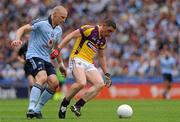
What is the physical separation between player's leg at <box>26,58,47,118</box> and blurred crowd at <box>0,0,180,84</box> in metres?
15.9

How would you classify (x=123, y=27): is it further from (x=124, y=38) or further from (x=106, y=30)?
(x=106, y=30)

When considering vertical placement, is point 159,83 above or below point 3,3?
below

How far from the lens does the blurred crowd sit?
1267 inches

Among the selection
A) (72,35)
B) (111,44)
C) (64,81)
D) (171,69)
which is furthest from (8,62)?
(72,35)

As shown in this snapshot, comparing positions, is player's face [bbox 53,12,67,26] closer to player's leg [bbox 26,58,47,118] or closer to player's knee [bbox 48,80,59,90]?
player's leg [bbox 26,58,47,118]

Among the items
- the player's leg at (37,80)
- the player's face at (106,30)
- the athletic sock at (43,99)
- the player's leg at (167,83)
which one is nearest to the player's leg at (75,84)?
the athletic sock at (43,99)

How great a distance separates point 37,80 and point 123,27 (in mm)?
20115

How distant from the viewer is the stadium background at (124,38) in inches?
1244

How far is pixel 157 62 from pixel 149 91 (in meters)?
1.39

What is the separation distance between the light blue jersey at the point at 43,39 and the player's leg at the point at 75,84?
763 millimetres

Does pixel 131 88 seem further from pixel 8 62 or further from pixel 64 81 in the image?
pixel 8 62

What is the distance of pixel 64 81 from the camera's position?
31500 millimetres

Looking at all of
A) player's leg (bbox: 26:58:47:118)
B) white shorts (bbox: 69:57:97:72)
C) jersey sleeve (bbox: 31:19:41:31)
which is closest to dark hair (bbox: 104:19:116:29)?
white shorts (bbox: 69:57:97:72)

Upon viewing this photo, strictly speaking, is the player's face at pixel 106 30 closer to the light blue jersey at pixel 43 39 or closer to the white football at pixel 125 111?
the light blue jersey at pixel 43 39
